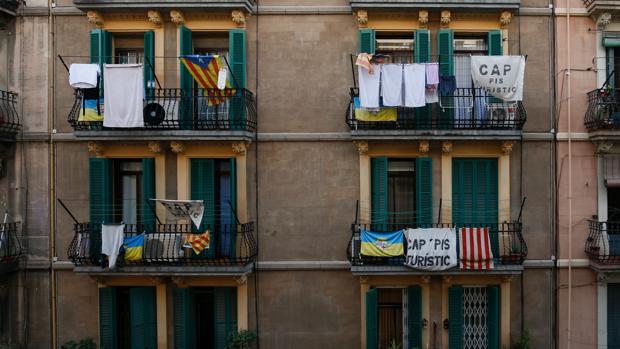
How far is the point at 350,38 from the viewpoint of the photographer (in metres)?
15.1

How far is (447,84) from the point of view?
1417cm

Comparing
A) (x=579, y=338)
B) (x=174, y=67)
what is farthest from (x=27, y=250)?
(x=579, y=338)

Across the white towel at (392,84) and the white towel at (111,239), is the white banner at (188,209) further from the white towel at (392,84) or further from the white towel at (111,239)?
the white towel at (392,84)

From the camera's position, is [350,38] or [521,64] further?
[350,38]

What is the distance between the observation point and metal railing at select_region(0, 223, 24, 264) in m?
14.7

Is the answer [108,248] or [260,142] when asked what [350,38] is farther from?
[108,248]

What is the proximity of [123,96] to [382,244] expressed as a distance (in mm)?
9024

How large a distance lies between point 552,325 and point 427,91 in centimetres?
862

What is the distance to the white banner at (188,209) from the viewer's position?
45.6 ft

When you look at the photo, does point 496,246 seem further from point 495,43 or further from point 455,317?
point 495,43

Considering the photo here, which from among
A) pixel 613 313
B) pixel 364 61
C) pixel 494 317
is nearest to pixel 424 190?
pixel 364 61

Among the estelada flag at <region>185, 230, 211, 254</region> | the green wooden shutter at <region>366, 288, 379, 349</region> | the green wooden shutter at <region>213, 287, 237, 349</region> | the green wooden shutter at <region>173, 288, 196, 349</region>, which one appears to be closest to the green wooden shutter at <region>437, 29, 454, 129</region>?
the green wooden shutter at <region>366, 288, 379, 349</region>

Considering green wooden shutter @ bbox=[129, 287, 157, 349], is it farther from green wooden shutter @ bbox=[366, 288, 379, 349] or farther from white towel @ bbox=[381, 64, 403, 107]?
white towel @ bbox=[381, 64, 403, 107]

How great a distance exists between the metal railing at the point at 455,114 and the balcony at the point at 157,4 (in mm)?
4685
